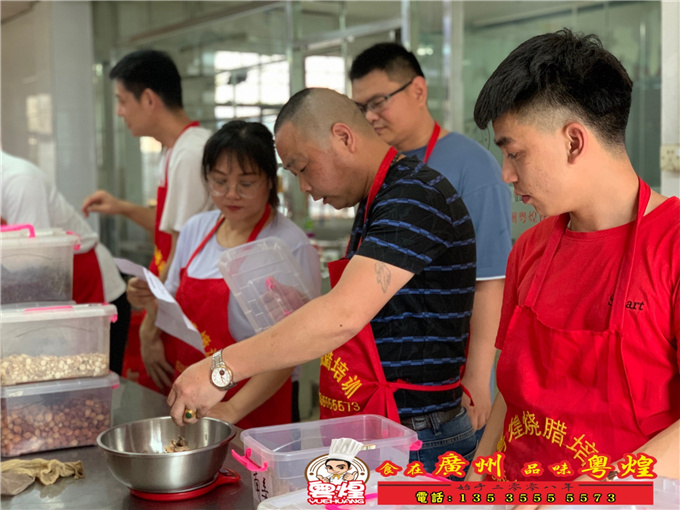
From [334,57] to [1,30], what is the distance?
13.1ft

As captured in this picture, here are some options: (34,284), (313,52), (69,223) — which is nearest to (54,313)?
(34,284)

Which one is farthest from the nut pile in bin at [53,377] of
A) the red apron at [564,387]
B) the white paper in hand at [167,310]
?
the red apron at [564,387]

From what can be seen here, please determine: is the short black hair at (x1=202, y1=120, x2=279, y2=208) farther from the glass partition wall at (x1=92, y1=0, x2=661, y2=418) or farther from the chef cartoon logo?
the chef cartoon logo

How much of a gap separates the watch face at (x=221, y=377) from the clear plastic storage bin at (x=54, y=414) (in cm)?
50

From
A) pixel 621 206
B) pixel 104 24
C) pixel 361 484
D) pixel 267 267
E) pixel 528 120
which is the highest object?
pixel 104 24

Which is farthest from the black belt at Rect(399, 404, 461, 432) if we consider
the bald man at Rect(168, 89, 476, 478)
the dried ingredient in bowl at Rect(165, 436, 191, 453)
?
the dried ingredient in bowl at Rect(165, 436, 191, 453)

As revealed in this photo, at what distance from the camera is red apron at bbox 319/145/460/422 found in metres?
1.52

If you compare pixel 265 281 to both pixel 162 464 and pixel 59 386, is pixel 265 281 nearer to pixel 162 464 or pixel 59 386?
pixel 59 386

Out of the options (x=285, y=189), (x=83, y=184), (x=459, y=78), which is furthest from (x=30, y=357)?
(x=83, y=184)

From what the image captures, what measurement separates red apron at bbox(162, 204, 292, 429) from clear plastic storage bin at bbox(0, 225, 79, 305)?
34 centimetres

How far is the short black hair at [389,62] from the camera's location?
7.96 feet

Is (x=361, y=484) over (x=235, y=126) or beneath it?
beneath

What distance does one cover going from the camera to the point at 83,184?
249 inches

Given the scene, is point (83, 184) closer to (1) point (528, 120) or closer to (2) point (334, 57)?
(2) point (334, 57)
